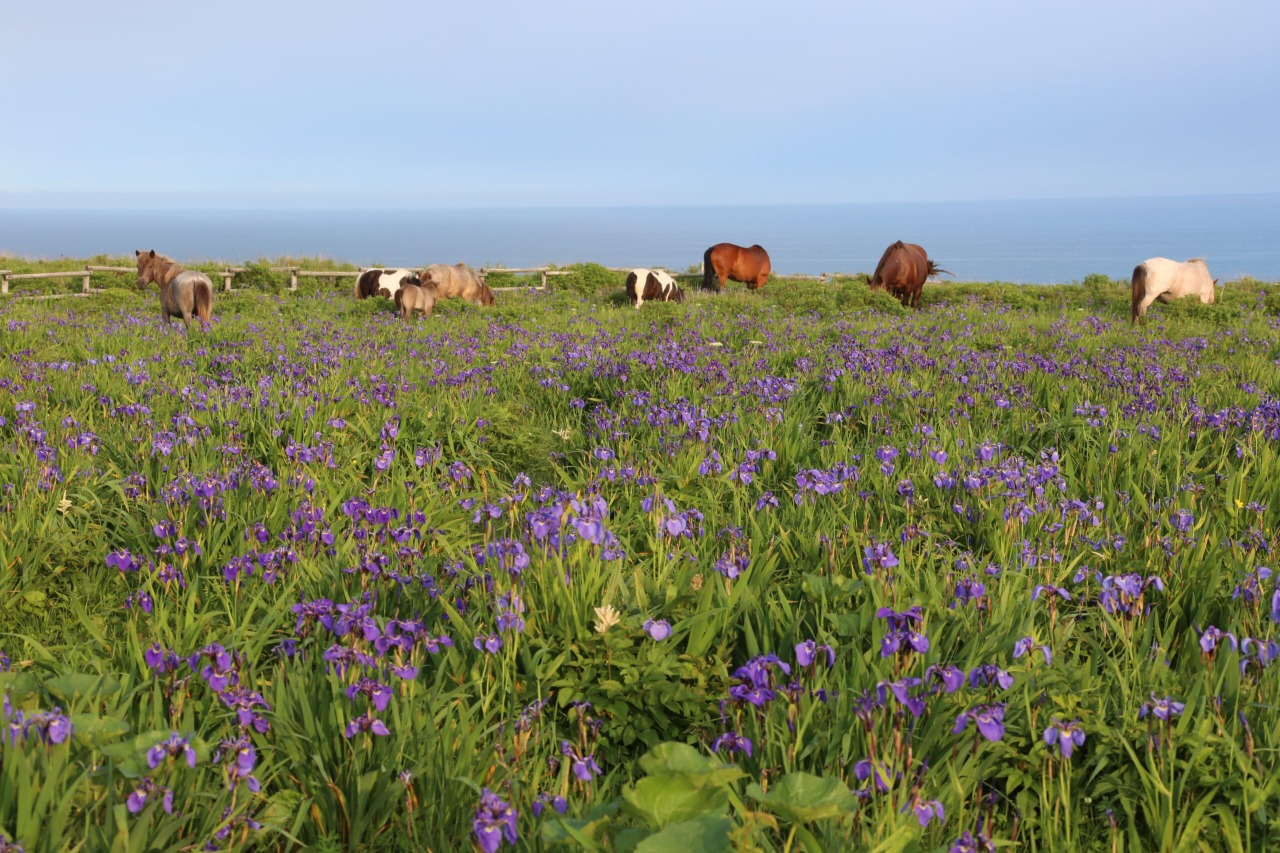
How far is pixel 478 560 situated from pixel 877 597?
77.6 inches

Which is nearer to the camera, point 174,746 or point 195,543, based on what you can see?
point 174,746

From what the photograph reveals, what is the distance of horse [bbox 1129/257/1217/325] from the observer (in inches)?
670

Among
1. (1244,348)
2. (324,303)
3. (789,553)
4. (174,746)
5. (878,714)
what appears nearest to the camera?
(174,746)

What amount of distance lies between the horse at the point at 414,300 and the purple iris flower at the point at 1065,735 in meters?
16.3

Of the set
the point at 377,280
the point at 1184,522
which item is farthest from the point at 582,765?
the point at 377,280

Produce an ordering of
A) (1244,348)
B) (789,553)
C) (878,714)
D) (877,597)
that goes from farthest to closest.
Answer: (1244,348) → (789,553) → (877,597) → (878,714)

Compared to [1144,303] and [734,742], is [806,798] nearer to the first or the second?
[734,742]

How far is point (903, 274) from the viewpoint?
21.0m

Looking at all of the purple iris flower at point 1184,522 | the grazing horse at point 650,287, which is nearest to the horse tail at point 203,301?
the grazing horse at point 650,287

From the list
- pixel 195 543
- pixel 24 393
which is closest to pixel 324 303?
pixel 24 393

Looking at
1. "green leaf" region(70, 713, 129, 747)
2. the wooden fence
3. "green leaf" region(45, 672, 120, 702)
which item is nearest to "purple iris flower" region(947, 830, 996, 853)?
"green leaf" region(70, 713, 129, 747)

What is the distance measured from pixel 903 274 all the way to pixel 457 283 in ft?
37.4

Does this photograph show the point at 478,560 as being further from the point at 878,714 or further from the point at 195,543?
the point at 878,714

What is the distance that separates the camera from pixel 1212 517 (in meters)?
4.86
